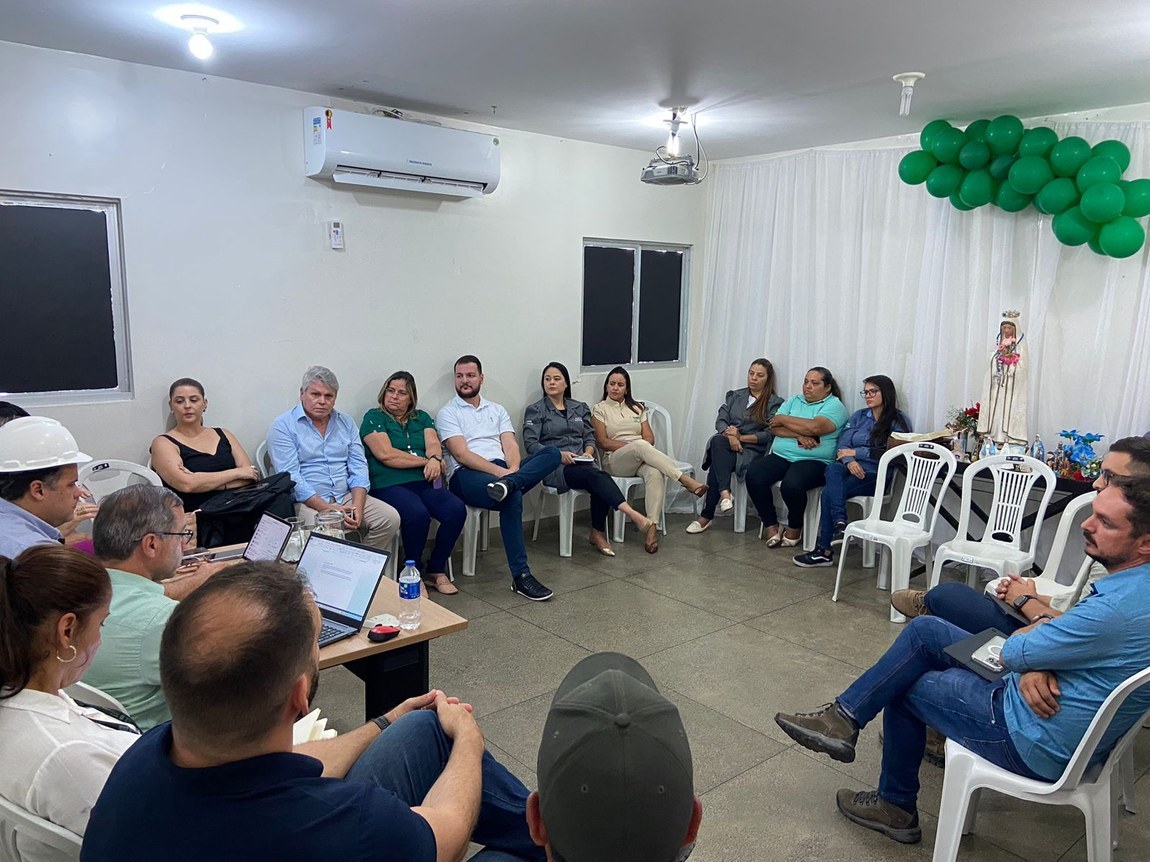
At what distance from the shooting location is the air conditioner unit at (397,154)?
4.29 meters

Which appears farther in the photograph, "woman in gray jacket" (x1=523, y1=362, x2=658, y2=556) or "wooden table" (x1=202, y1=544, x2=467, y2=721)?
"woman in gray jacket" (x1=523, y1=362, x2=658, y2=556)

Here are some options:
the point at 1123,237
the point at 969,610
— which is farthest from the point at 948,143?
the point at 969,610

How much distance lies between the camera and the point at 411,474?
4.66 metres

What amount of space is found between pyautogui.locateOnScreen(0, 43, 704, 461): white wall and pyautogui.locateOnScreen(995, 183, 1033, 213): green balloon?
2529mm

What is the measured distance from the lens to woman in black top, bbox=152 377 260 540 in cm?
392

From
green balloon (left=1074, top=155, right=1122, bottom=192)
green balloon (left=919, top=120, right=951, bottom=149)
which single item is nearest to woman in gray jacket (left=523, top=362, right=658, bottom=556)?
green balloon (left=919, top=120, right=951, bottom=149)

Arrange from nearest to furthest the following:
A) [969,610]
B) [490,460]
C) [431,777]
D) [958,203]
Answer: [431,777] < [969,610] < [958,203] < [490,460]

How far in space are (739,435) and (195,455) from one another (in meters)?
3.47

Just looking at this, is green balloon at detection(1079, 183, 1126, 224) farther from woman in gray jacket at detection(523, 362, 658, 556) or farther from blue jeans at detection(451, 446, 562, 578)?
blue jeans at detection(451, 446, 562, 578)

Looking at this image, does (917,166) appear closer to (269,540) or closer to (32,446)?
(269,540)

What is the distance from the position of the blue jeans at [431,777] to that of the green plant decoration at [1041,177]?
408 cm

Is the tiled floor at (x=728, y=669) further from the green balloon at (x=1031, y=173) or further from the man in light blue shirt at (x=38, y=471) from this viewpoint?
the green balloon at (x=1031, y=173)

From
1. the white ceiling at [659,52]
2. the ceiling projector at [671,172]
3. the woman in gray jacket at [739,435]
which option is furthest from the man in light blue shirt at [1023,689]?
the woman in gray jacket at [739,435]

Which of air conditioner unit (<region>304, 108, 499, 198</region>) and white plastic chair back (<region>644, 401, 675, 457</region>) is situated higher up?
air conditioner unit (<region>304, 108, 499, 198</region>)
